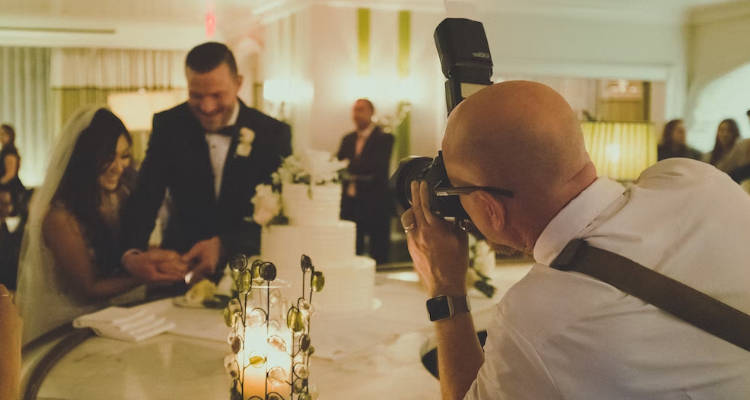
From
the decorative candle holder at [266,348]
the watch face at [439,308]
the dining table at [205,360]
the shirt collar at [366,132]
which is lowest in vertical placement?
the dining table at [205,360]

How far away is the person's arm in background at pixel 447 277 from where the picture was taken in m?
1.17

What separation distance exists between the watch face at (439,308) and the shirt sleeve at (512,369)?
9.8 inches

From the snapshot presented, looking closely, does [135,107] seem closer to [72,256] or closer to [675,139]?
[675,139]

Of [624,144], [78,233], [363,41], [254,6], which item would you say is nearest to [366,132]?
[363,41]

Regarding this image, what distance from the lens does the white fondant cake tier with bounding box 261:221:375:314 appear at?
6.99 feet

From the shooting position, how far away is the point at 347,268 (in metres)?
2.16

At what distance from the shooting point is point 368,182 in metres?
6.40

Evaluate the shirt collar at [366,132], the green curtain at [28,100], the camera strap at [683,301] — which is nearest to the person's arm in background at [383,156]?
the shirt collar at [366,132]

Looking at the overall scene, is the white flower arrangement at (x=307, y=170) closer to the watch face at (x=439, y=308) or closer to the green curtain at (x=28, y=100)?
the watch face at (x=439, y=308)

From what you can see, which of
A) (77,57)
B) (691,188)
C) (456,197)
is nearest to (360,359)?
(456,197)

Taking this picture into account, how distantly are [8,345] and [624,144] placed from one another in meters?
2.52

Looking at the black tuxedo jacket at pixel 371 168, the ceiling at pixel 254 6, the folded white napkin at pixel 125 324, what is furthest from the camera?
the ceiling at pixel 254 6

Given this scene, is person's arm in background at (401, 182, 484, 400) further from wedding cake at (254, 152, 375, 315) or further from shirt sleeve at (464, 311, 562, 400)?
wedding cake at (254, 152, 375, 315)

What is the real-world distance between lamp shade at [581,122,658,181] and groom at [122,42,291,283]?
1377 mm
